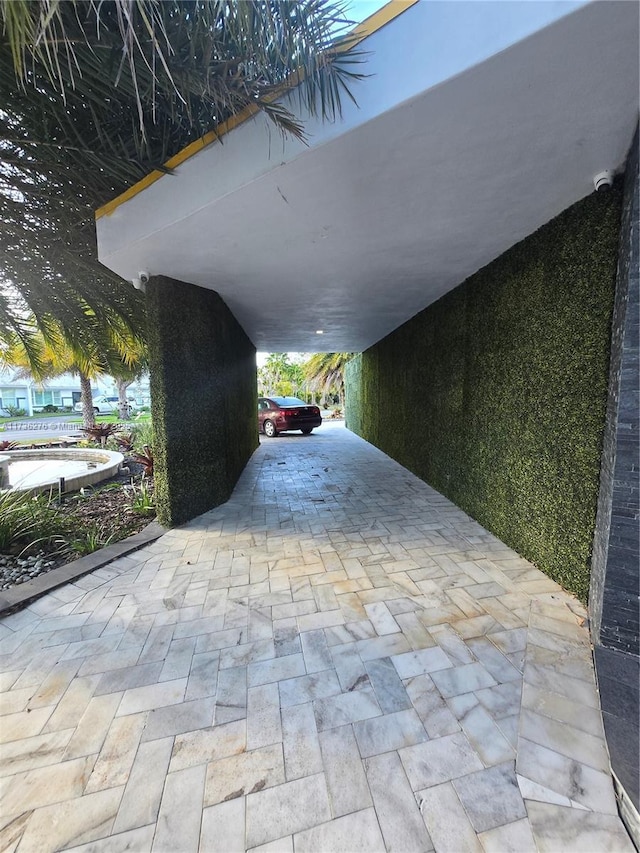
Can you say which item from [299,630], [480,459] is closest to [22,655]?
[299,630]

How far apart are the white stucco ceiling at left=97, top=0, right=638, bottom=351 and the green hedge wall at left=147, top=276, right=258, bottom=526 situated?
417 millimetres

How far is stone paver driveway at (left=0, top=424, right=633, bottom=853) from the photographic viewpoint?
3.72 feet

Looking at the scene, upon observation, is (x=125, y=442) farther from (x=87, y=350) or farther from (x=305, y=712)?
(x=305, y=712)

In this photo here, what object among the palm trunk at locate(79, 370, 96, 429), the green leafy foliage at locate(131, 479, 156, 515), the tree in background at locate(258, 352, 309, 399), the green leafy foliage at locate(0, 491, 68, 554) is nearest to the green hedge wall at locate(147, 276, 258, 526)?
the green leafy foliage at locate(131, 479, 156, 515)

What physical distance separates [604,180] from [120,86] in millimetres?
2843

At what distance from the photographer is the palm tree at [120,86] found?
4.81 ft

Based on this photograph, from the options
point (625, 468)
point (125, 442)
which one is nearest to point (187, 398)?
point (625, 468)

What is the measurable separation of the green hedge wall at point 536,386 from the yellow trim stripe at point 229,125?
5.44 ft

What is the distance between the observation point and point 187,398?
3.78 meters

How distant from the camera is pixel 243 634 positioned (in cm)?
204

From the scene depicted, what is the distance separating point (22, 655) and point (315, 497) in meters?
3.31

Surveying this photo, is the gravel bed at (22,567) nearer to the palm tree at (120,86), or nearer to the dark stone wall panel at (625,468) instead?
the palm tree at (120,86)

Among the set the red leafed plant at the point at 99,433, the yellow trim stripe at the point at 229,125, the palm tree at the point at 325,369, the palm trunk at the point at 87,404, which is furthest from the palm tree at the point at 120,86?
the palm tree at the point at 325,369

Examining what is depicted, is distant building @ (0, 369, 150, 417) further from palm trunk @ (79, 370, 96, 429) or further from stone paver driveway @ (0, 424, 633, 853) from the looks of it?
stone paver driveway @ (0, 424, 633, 853)
